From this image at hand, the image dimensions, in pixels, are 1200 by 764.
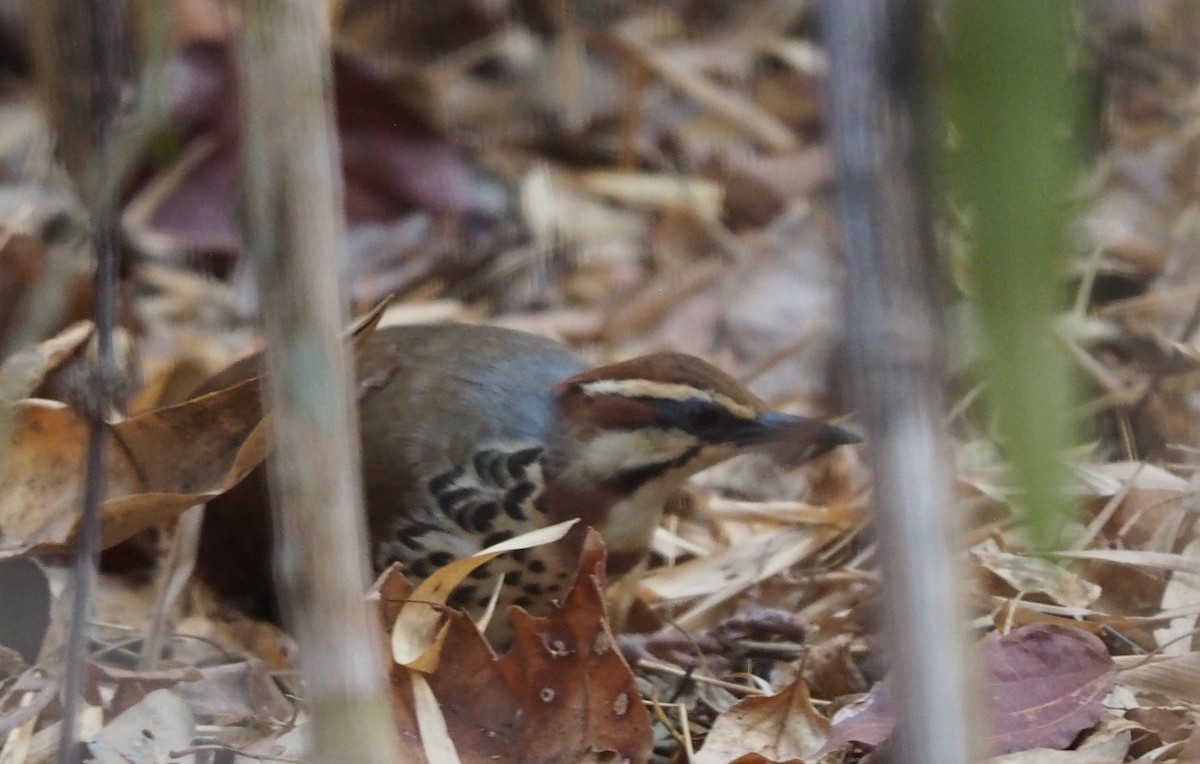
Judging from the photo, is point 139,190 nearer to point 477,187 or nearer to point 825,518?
point 477,187

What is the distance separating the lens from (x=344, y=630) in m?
1.10

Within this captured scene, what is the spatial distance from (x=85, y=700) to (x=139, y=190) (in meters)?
2.04

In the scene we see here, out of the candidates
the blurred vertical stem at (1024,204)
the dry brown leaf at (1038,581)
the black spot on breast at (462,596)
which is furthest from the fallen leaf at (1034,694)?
the blurred vertical stem at (1024,204)

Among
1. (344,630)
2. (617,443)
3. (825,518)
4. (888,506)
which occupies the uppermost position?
(888,506)

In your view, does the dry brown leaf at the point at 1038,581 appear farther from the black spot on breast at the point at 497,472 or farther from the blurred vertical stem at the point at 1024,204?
the blurred vertical stem at the point at 1024,204

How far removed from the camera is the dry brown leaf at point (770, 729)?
1866mm

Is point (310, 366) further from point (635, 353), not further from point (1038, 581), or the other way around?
point (635, 353)

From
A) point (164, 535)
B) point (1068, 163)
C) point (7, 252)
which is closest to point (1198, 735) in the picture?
point (1068, 163)

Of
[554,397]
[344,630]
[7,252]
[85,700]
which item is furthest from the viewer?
[7,252]

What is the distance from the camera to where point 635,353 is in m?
3.38

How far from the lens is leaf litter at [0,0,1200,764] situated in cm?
184

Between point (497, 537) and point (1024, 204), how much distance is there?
1.54 meters

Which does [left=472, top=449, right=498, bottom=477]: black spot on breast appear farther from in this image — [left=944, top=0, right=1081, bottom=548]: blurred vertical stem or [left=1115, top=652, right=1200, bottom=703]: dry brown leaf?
[left=944, top=0, right=1081, bottom=548]: blurred vertical stem

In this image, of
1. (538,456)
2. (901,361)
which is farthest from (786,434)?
(901,361)
